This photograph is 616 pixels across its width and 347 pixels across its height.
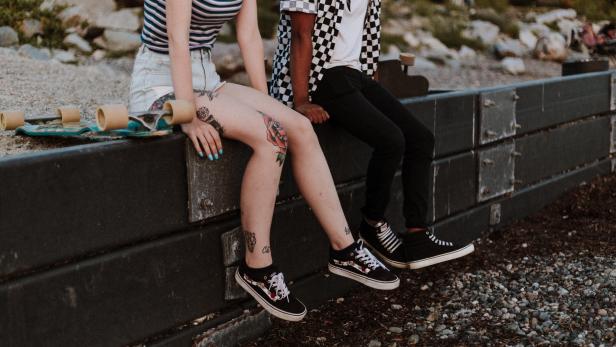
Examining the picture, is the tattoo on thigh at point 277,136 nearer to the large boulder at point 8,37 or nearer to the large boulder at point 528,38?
the large boulder at point 8,37

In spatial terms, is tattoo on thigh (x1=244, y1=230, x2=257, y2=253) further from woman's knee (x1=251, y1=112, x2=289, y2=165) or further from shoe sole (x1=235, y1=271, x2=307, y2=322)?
woman's knee (x1=251, y1=112, x2=289, y2=165)

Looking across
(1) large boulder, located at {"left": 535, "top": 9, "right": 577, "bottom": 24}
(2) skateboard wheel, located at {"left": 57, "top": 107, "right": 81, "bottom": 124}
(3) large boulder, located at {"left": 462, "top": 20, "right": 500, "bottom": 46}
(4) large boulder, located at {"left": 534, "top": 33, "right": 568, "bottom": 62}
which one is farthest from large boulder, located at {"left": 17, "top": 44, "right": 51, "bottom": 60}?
(1) large boulder, located at {"left": 535, "top": 9, "right": 577, "bottom": 24}

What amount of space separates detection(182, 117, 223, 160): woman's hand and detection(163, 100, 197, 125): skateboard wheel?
0.09 m

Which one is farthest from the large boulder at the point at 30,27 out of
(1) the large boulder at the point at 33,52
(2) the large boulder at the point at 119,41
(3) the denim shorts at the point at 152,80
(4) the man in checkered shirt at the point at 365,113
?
(3) the denim shorts at the point at 152,80

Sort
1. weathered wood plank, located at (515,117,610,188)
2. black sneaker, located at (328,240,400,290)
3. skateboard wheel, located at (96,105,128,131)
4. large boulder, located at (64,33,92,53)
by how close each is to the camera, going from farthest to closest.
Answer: large boulder, located at (64,33,92,53) → weathered wood plank, located at (515,117,610,188) → black sneaker, located at (328,240,400,290) → skateboard wheel, located at (96,105,128,131)

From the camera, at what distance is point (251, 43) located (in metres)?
3.83

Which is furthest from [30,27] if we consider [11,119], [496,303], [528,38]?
[528,38]

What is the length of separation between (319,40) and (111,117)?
137cm

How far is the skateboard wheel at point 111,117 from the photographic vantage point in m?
3.07

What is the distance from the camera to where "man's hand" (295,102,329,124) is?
4.02 m

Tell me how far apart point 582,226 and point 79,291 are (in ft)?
13.3

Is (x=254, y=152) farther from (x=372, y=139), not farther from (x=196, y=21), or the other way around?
(x=372, y=139)

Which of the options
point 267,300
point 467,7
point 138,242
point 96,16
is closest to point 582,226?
point 267,300

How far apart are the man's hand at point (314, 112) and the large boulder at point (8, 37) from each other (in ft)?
23.9
